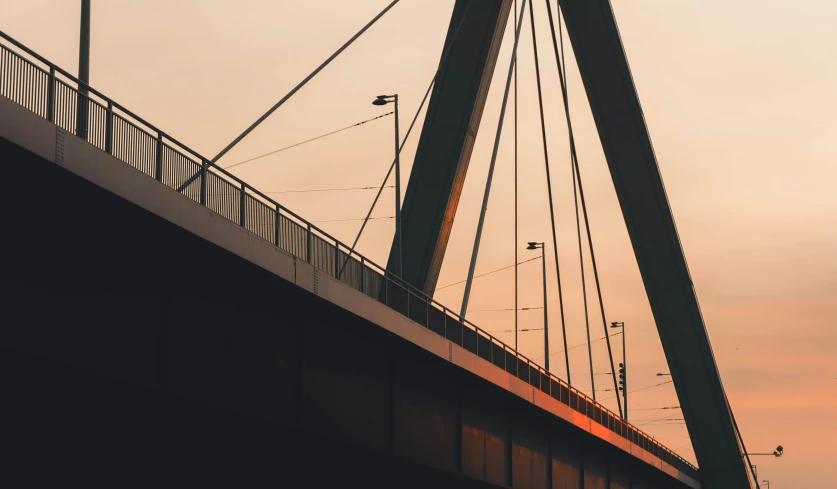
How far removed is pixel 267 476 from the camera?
27281 mm

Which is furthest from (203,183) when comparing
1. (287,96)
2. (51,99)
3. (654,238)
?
(654,238)

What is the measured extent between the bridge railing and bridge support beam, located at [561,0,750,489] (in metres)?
13.0

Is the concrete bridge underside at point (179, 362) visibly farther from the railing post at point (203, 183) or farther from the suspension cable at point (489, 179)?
the suspension cable at point (489, 179)

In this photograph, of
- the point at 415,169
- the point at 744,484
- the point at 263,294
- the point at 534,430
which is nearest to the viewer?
the point at 263,294

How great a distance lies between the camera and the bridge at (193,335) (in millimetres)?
15703

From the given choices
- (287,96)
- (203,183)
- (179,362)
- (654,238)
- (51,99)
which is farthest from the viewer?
(654,238)

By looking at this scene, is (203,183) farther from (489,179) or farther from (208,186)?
(489,179)

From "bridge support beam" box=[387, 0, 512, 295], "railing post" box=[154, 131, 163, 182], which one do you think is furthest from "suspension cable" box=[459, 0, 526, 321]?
"railing post" box=[154, 131, 163, 182]

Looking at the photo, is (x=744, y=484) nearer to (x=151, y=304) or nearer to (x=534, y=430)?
(x=534, y=430)

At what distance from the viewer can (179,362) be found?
18625 millimetres

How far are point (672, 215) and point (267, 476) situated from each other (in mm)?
26395

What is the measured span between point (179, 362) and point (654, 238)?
3384 centimetres

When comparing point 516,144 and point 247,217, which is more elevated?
point 516,144

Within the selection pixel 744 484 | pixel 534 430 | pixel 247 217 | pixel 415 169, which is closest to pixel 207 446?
pixel 247 217
